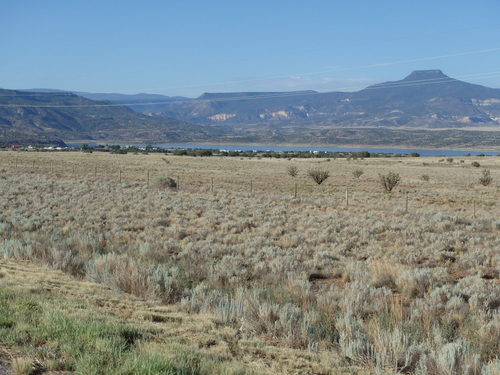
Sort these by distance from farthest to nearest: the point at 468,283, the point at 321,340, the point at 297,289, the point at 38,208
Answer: the point at 38,208
the point at 468,283
the point at 297,289
the point at 321,340

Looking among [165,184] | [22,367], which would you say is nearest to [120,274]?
[22,367]

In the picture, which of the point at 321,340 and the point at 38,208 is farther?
the point at 38,208

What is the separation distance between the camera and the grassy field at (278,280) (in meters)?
7.30

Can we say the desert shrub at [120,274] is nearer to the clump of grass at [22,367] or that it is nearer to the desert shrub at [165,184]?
the clump of grass at [22,367]

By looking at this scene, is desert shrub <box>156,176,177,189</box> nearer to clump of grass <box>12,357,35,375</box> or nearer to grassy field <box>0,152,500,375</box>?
grassy field <box>0,152,500,375</box>

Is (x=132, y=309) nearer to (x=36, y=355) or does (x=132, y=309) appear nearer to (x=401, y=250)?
(x=36, y=355)

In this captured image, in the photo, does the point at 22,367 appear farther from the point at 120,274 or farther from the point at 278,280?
the point at 278,280

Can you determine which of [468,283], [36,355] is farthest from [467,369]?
[468,283]

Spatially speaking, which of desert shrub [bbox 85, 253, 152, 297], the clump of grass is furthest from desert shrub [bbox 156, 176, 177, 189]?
the clump of grass

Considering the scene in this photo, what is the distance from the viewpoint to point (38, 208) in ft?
78.5

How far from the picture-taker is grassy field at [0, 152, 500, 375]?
7301mm

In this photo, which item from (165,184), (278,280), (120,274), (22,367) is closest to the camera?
(22,367)

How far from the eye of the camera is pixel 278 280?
12.6m

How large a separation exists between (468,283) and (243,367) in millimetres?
7990
